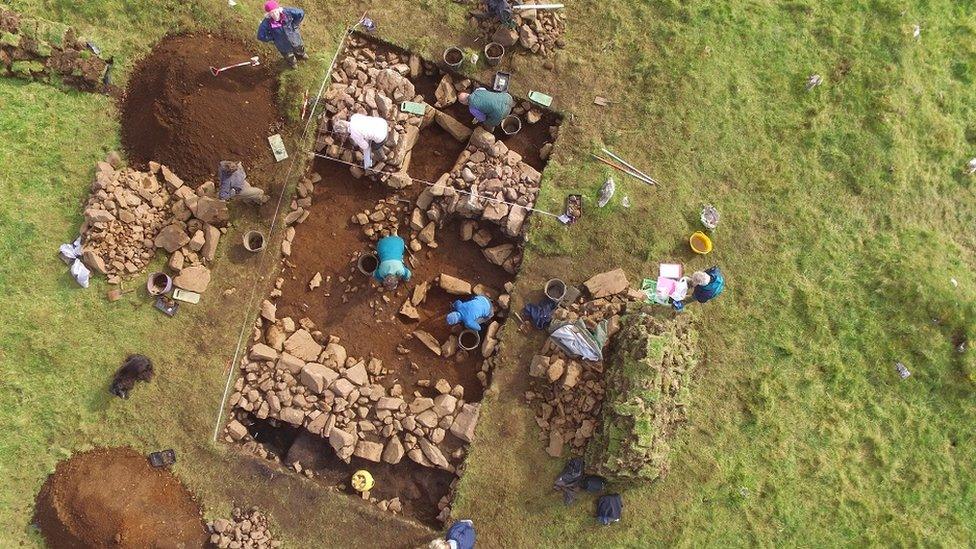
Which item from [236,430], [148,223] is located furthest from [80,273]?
[236,430]

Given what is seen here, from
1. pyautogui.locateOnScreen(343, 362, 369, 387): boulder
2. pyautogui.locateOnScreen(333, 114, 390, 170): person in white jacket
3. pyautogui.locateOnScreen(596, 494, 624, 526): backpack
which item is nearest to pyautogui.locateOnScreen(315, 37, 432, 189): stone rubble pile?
pyautogui.locateOnScreen(333, 114, 390, 170): person in white jacket

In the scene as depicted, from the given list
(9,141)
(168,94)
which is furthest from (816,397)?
(9,141)

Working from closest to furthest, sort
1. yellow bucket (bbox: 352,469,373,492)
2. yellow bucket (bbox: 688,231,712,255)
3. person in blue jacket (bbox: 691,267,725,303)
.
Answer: yellow bucket (bbox: 352,469,373,492)
person in blue jacket (bbox: 691,267,725,303)
yellow bucket (bbox: 688,231,712,255)

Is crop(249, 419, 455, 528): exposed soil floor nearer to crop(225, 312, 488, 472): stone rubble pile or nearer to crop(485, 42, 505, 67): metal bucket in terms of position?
crop(225, 312, 488, 472): stone rubble pile

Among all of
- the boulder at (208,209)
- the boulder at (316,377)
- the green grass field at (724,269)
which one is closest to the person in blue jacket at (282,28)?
the green grass field at (724,269)

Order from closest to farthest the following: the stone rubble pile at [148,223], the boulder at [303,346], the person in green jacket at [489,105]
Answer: the stone rubble pile at [148,223] < the boulder at [303,346] < the person in green jacket at [489,105]

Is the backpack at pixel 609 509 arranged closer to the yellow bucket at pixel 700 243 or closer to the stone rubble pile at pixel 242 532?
the yellow bucket at pixel 700 243

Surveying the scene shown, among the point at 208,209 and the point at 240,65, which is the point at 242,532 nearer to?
the point at 208,209
